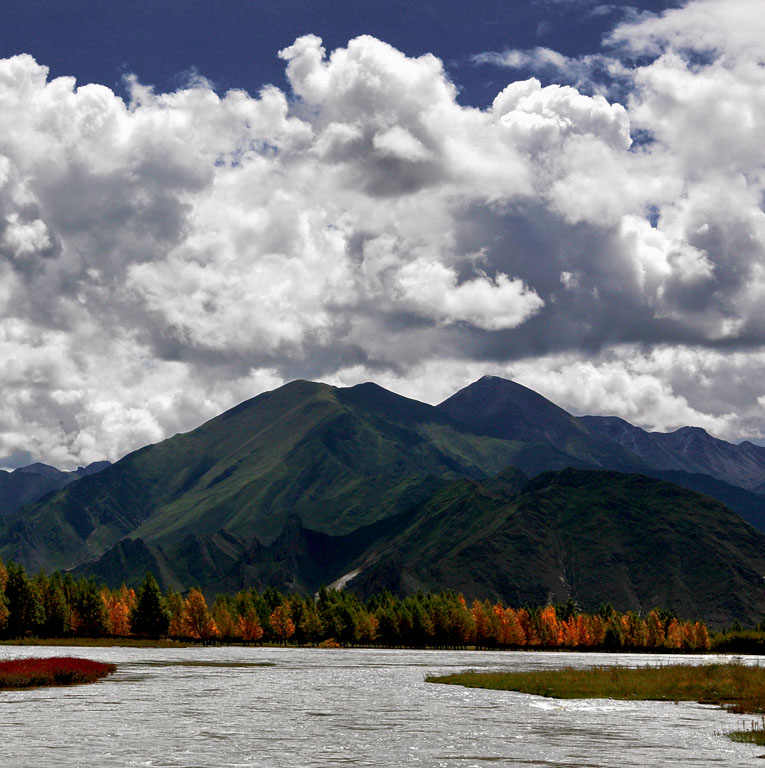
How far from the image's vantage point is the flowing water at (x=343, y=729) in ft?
146

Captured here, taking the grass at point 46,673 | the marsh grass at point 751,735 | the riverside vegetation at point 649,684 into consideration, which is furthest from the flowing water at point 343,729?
the grass at point 46,673

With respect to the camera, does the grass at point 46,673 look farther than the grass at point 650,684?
Yes

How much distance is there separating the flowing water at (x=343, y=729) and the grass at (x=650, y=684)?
4.23 m

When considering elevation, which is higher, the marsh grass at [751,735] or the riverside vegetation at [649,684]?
the marsh grass at [751,735]

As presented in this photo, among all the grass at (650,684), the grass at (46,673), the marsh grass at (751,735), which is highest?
the marsh grass at (751,735)

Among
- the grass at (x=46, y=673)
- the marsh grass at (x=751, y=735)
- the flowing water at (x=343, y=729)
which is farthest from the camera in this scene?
the grass at (x=46, y=673)

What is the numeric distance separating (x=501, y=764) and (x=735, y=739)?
715 inches

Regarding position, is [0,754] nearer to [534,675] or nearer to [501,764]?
[501,764]

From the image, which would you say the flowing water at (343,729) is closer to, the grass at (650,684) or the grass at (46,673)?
the grass at (650,684)

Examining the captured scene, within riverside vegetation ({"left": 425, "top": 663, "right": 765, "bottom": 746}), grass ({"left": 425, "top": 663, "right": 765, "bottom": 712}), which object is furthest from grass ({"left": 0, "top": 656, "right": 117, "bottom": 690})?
grass ({"left": 425, "top": 663, "right": 765, "bottom": 712})

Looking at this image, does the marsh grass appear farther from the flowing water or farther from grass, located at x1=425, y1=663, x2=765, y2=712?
grass, located at x1=425, y1=663, x2=765, y2=712

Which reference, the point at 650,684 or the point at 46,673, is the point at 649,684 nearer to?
the point at 650,684

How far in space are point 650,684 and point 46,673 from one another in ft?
205

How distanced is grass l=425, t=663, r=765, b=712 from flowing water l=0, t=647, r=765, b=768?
423cm
